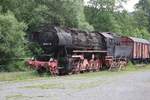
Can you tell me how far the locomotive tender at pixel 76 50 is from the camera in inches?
1178

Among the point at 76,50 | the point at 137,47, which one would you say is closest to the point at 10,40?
the point at 76,50

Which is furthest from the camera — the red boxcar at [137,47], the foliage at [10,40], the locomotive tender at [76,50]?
the red boxcar at [137,47]

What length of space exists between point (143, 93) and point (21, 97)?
4433 millimetres

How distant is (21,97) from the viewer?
48.9ft

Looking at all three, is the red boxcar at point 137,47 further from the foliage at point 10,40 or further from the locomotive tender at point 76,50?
the foliage at point 10,40

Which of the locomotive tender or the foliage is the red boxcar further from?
the foliage

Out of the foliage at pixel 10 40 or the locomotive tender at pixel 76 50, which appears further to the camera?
the foliage at pixel 10 40

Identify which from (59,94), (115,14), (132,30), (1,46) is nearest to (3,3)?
(1,46)

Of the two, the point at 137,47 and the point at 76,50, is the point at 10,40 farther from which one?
the point at 137,47

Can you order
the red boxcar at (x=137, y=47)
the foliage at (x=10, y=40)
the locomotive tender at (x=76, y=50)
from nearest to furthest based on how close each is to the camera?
the locomotive tender at (x=76, y=50), the foliage at (x=10, y=40), the red boxcar at (x=137, y=47)

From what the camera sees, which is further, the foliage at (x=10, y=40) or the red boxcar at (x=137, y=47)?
the red boxcar at (x=137, y=47)

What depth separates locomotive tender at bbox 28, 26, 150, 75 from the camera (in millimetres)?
29922

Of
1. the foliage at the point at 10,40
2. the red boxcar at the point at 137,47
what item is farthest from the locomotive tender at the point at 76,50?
the red boxcar at the point at 137,47

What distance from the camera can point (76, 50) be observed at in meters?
32.2
